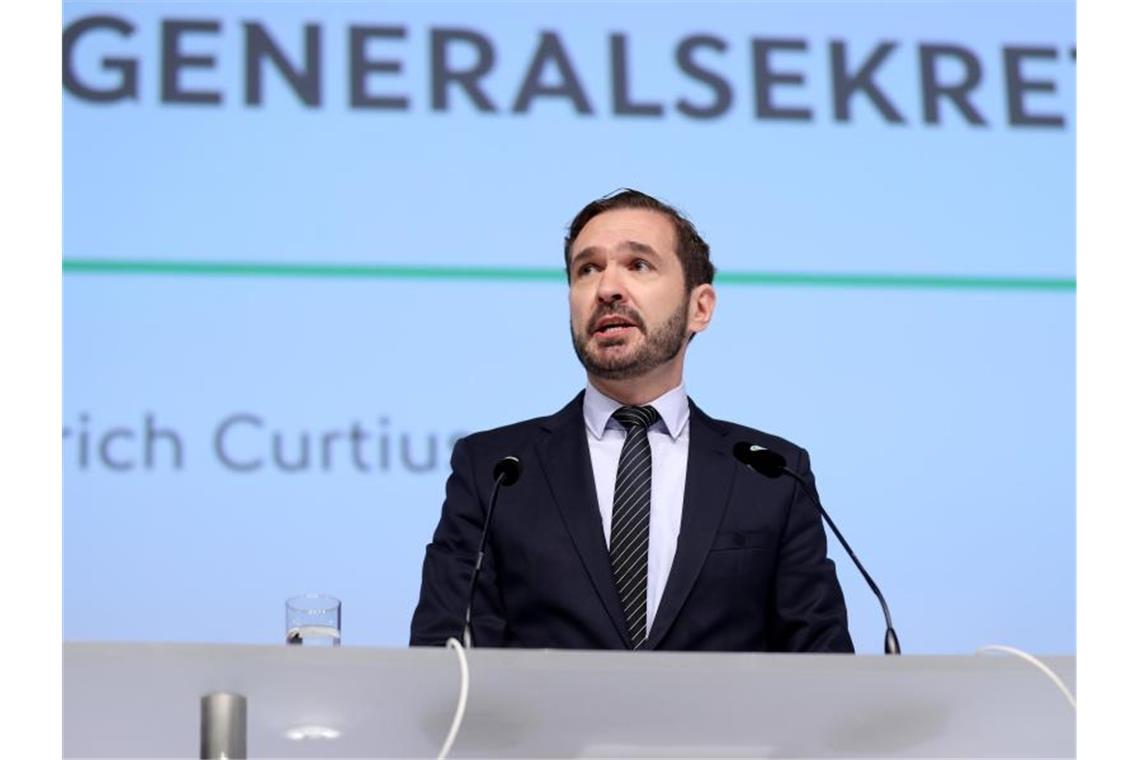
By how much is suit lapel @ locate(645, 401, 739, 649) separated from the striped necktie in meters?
0.04

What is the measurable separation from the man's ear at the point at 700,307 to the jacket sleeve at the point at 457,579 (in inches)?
19.0

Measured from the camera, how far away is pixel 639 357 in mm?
2814

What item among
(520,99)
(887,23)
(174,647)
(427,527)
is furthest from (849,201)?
(174,647)

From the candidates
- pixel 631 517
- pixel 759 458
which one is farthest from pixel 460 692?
pixel 631 517

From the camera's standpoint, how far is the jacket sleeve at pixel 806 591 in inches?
101

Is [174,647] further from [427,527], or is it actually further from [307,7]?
[307,7]

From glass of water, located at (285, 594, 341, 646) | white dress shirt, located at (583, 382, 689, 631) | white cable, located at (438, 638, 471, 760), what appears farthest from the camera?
white dress shirt, located at (583, 382, 689, 631)

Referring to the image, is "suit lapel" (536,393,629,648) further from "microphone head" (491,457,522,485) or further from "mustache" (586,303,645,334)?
"microphone head" (491,457,522,485)

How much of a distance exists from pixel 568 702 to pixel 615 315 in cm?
103

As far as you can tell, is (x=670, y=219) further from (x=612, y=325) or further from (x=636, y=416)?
(x=636, y=416)

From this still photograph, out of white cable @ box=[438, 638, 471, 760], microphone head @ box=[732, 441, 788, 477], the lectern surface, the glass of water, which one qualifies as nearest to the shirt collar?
microphone head @ box=[732, 441, 788, 477]

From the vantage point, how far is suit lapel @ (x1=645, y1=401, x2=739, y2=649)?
254 cm

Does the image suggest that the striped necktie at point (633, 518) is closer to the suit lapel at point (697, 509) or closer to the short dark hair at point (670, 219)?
the suit lapel at point (697, 509)

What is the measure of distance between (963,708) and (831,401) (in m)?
1.62
